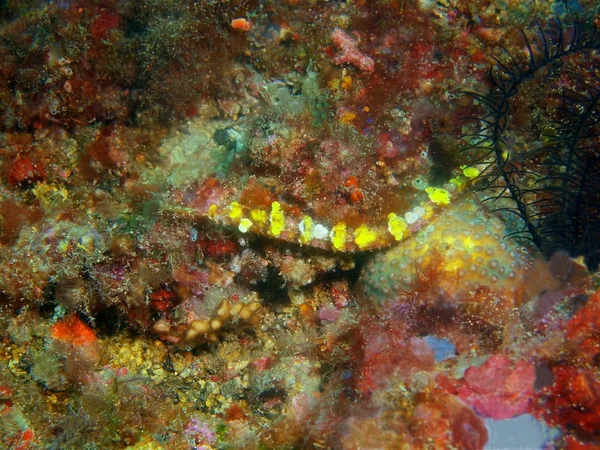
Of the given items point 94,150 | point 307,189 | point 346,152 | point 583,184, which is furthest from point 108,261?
point 583,184

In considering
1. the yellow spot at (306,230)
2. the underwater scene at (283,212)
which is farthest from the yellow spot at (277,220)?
the yellow spot at (306,230)

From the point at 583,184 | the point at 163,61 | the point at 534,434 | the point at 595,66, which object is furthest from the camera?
the point at 163,61

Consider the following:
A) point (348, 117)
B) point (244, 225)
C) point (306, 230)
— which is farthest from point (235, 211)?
point (348, 117)

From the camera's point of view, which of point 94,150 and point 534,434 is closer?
point 534,434

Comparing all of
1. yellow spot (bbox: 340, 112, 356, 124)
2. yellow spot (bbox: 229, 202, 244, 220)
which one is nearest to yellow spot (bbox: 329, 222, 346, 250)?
yellow spot (bbox: 229, 202, 244, 220)

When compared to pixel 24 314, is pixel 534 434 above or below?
above

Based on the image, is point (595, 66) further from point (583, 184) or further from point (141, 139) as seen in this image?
point (141, 139)

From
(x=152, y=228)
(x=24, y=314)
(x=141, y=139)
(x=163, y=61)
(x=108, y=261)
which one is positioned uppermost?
(x=163, y=61)
